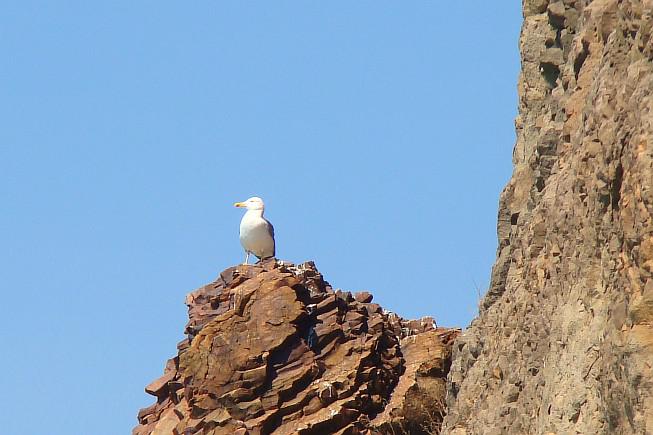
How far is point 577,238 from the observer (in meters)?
10.3

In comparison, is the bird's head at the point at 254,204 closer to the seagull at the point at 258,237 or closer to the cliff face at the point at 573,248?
the seagull at the point at 258,237

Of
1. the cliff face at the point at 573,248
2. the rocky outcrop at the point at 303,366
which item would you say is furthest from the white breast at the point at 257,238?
the cliff face at the point at 573,248

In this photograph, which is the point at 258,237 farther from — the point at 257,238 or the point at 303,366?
the point at 303,366

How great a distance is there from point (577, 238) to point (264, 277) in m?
9.24

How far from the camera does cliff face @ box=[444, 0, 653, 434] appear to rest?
27.4ft

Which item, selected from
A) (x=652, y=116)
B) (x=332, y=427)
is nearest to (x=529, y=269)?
(x=652, y=116)

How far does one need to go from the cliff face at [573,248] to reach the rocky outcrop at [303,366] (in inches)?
135

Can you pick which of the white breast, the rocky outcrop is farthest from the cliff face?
the white breast

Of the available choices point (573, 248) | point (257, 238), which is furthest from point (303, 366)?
point (573, 248)

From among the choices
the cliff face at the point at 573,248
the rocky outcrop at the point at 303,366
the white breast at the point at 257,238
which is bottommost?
the cliff face at the point at 573,248

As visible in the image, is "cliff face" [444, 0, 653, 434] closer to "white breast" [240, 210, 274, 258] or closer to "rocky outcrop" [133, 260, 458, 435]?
"rocky outcrop" [133, 260, 458, 435]

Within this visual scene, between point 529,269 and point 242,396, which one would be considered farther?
point 242,396

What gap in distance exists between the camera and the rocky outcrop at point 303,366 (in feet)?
58.4

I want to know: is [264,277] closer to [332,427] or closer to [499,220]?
[332,427]
